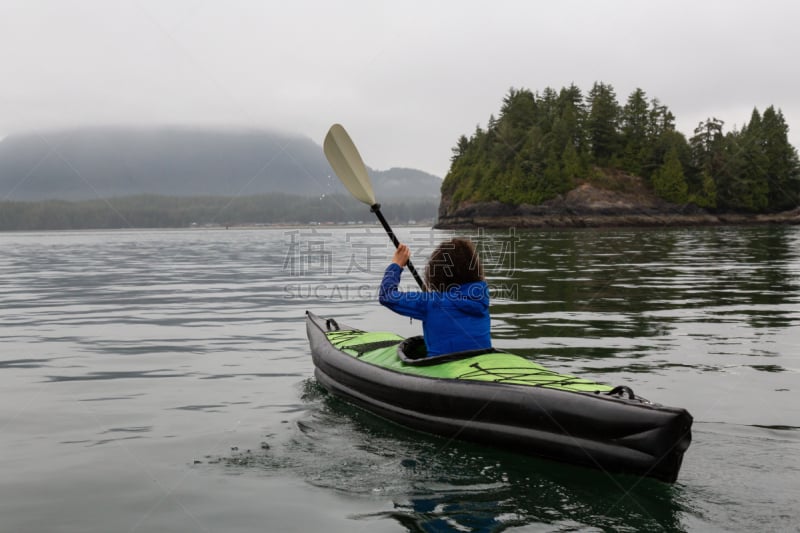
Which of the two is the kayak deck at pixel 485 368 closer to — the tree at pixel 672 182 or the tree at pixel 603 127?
the tree at pixel 672 182

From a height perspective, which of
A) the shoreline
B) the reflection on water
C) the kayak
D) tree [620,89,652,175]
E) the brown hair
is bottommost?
the reflection on water

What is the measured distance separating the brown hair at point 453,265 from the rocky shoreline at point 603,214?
3285 inches

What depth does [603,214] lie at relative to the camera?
91.3 meters

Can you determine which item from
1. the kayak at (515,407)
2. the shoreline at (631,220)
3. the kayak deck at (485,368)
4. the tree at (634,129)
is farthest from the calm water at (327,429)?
the tree at (634,129)

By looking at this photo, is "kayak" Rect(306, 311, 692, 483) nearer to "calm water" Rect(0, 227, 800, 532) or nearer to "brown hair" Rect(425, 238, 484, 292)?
"calm water" Rect(0, 227, 800, 532)

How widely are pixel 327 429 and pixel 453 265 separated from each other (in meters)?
1.96

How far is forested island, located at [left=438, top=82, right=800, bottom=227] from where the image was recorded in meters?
93.8

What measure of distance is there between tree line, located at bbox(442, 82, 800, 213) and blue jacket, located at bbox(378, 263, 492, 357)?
9363 cm

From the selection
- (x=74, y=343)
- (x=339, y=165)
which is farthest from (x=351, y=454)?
(x=74, y=343)

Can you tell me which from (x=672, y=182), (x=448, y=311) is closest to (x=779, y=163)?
(x=672, y=182)

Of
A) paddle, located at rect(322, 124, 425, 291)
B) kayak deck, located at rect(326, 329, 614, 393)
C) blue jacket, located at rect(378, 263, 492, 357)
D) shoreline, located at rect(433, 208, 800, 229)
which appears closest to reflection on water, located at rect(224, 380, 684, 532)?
kayak deck, located at rect(326, 329, 614, 393)

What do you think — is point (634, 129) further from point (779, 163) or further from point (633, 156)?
point (779, 163)

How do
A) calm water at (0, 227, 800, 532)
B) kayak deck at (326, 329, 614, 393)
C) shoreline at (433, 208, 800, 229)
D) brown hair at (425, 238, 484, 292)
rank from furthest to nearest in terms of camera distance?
shoreline at (433, 208, 800, 229)
brown hair at (425, 238, 484, 292)
kayak deck at (326, 329, 614, 393)
calm water at (0, 227, 800, 532)

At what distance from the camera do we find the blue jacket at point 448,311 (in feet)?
19.9
